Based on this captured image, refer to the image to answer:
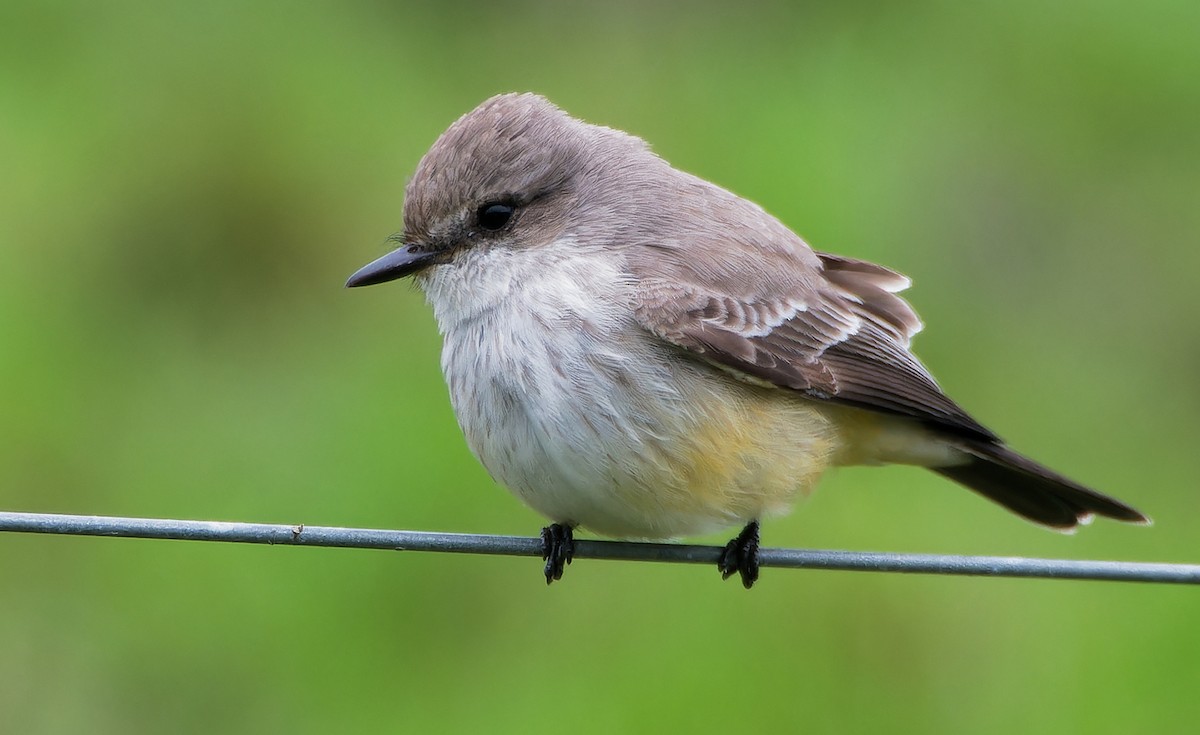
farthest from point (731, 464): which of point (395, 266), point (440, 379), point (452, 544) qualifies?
point (440, 379)

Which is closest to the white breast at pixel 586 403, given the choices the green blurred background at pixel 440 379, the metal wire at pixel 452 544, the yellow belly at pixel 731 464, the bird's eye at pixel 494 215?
the yellow belly at pixel 731 464

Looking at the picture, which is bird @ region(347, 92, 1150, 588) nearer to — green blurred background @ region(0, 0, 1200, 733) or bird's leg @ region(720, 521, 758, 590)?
bird's leg @ region(720, 521, 758, 590)

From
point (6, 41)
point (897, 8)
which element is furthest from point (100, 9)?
point (897, 8)

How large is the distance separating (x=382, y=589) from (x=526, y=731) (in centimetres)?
81

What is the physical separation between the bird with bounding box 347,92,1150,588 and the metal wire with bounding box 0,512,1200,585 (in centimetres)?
47

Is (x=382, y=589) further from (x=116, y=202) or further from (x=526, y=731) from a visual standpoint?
(x=116, y=202)

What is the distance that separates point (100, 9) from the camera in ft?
24.3

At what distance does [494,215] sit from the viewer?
175 inches

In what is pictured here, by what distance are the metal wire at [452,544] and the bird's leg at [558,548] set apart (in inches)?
21.9

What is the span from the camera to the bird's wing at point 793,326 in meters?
4.22

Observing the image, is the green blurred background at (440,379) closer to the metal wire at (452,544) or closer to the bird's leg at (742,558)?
the bird's leg at (742,558)

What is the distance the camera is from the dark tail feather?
184 inches

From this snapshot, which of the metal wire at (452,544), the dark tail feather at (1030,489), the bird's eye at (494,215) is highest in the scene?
the bird's eye at (494,215)

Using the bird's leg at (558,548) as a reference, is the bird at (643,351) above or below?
above
